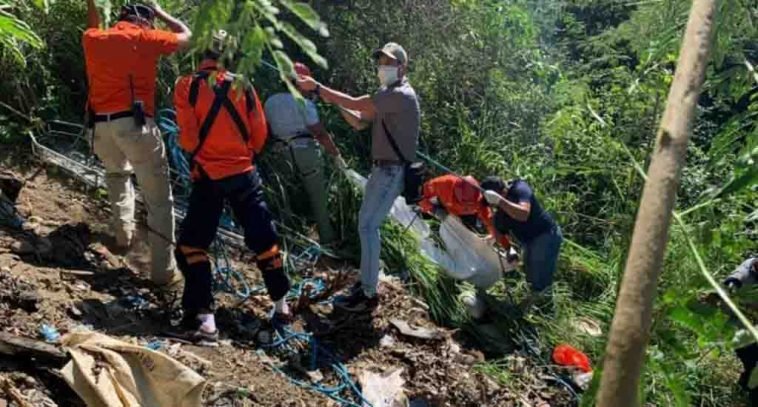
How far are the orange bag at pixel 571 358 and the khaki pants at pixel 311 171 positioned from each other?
2002mm

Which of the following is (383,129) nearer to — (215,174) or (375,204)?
(375,204)

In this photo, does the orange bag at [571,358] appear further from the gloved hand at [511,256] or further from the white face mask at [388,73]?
the white face mask at [388,73]

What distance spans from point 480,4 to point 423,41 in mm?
807

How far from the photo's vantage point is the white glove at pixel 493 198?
6.69 meters

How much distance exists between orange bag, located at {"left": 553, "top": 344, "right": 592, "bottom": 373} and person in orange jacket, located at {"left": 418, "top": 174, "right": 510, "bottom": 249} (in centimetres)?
88

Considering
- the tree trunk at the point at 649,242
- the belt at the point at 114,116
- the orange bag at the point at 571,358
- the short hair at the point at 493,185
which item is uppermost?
the tree trunk at the point at 649,242

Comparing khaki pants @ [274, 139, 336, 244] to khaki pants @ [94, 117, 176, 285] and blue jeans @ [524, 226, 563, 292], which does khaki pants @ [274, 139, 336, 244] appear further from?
blue jeans @ [524, 226, 563, 292]

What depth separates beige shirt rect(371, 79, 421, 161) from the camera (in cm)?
606

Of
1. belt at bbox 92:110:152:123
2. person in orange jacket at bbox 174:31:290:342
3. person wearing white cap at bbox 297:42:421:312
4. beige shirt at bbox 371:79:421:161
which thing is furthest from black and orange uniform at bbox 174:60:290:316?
beige shirt at bbox 371:79:421:161

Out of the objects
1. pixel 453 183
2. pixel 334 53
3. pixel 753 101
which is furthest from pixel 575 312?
pixel 753 101

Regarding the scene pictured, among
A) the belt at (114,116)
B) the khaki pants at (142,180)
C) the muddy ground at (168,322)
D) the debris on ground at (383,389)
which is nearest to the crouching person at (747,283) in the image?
the muddy ground at (168,322)

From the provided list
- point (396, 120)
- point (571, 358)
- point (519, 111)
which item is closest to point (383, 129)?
point (396, 120)

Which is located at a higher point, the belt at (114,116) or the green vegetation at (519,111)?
the belt at (114,116)

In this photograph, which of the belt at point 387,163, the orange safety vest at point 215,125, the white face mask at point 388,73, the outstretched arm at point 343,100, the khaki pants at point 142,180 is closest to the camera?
the orange safety vest at point 215,125
